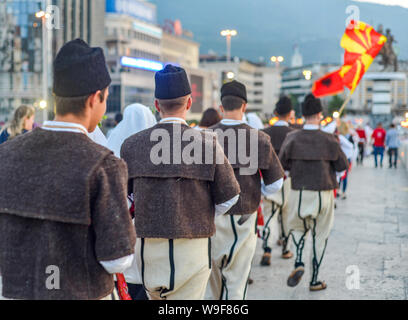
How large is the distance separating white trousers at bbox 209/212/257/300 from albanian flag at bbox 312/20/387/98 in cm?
897

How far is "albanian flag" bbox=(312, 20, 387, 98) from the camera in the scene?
1332cm

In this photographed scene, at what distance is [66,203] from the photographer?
7.97 feet

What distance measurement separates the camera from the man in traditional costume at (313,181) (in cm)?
639

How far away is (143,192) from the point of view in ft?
12.2

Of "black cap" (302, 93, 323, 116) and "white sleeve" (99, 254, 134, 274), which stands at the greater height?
"black cap" (302, 93, 323, 116)

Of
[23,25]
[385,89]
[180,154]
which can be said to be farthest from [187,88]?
[23,25]

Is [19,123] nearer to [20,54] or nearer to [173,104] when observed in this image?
[173,104]

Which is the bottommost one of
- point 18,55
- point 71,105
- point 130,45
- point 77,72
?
point 71,105

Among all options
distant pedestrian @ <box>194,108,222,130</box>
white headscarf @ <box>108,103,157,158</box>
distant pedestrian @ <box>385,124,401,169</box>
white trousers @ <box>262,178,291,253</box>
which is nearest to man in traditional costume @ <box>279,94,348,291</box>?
white trousers @ <box>262,178,291,253</box>

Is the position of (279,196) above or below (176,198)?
below

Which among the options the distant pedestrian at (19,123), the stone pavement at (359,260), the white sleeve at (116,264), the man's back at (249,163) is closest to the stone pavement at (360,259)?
the stone pavement at (359,260)

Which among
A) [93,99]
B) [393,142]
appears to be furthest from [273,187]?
[393,142]

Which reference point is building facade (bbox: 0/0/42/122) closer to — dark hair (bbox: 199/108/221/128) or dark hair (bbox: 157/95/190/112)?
dark hair (bbox: 199/108/221/128)

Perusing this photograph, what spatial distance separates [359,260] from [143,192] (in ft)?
15.7
